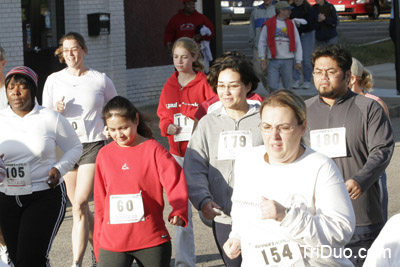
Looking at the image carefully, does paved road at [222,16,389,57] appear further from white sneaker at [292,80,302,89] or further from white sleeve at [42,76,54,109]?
→ white sleeve at [42,76,54,109]

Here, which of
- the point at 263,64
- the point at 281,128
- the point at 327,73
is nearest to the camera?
the point at 281,128

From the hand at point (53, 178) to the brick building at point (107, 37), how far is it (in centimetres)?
747

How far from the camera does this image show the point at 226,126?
219 inches

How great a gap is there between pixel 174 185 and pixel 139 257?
0.50m

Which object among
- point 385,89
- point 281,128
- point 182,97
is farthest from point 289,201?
point 385,89

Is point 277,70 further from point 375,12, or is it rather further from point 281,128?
point 375,12

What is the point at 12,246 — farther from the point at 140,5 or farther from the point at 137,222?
the point at 140,5

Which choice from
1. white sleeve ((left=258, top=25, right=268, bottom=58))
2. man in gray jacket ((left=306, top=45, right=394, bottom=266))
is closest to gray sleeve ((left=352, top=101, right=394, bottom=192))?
man in gray jacket ((left=306, top=45, right=394, bottom=266))

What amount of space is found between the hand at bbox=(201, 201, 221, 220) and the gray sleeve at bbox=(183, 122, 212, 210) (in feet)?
0.24

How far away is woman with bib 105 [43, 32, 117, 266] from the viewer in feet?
23.6

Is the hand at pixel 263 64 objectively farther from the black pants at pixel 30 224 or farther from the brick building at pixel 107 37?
the black pants at pixel 30 224

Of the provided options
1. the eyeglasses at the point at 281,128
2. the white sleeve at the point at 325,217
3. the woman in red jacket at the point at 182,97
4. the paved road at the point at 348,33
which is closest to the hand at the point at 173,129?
the woman in red jacket at the point at 182,97

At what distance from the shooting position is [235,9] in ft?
122

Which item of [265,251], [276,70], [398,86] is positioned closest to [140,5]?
[276,70]
